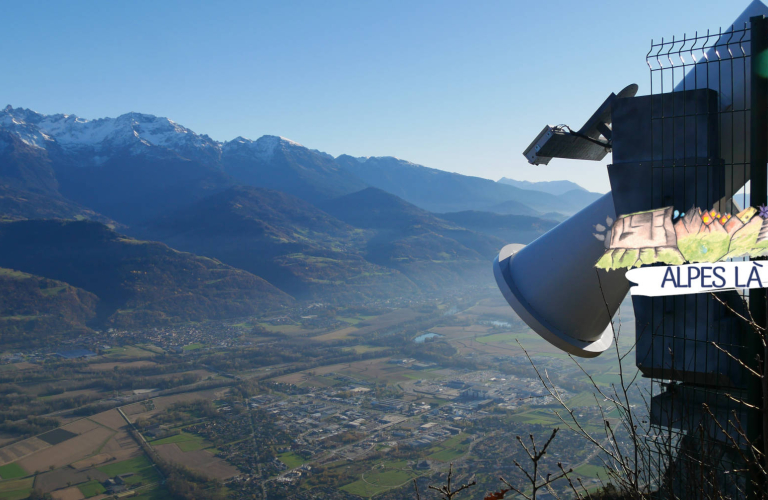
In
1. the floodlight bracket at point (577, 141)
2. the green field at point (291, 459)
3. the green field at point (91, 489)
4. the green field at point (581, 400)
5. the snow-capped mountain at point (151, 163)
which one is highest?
the snow-capped mountain at point (151, 163)

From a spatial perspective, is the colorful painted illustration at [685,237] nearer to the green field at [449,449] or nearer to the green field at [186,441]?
the green field at [449,449]

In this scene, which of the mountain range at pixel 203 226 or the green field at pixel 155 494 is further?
the mountain range at pixel 203 226

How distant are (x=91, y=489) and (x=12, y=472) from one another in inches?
218

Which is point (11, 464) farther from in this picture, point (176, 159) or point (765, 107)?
point (176, 159)

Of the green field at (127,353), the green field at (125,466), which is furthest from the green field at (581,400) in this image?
the green field at (127,353)

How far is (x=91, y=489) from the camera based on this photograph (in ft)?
64.0

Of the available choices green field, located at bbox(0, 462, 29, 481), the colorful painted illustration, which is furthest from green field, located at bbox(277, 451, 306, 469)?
the colorful painted illustration

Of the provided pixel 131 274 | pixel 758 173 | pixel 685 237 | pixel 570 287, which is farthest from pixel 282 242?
pixel 758 173

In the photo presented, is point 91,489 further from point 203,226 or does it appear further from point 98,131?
point 98,131

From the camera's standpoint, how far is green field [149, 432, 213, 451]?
78.9ft

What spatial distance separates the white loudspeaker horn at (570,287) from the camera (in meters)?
3.99

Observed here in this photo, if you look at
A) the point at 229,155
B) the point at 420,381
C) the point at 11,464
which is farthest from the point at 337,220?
the point at 11,464

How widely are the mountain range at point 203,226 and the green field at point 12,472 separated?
124 ft

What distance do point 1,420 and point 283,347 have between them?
22.4 m
